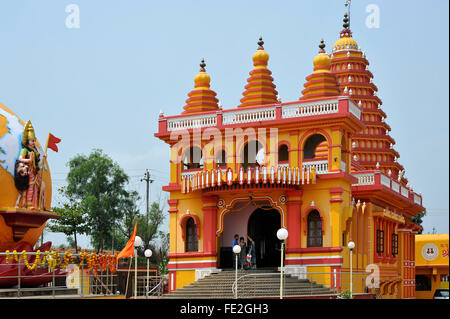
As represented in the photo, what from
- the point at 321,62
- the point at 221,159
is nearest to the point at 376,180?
the point at 321,62

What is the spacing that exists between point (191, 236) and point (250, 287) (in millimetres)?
6059

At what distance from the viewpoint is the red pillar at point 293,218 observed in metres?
→ 30.8

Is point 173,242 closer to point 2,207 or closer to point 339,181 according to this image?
point 339,181

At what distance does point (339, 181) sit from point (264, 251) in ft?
16.2

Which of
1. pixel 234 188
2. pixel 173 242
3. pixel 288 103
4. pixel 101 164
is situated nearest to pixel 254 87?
pixel 288 103

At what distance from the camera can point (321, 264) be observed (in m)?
30.3

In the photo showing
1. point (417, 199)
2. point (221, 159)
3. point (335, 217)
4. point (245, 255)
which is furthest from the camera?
point (417, 199)

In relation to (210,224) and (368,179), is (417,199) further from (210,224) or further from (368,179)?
(210,224)

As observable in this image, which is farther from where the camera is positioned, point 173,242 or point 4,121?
point 173,242

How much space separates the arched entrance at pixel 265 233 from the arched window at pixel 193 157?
11.9 feet

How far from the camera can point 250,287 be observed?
2825 cm

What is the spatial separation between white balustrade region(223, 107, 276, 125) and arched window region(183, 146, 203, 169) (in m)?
2.37

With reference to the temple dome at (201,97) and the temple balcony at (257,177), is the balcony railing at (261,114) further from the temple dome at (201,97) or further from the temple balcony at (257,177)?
the temple balcony at (257,177)

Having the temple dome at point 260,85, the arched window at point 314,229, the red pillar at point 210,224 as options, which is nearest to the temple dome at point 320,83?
the temple dome at point 260,85
